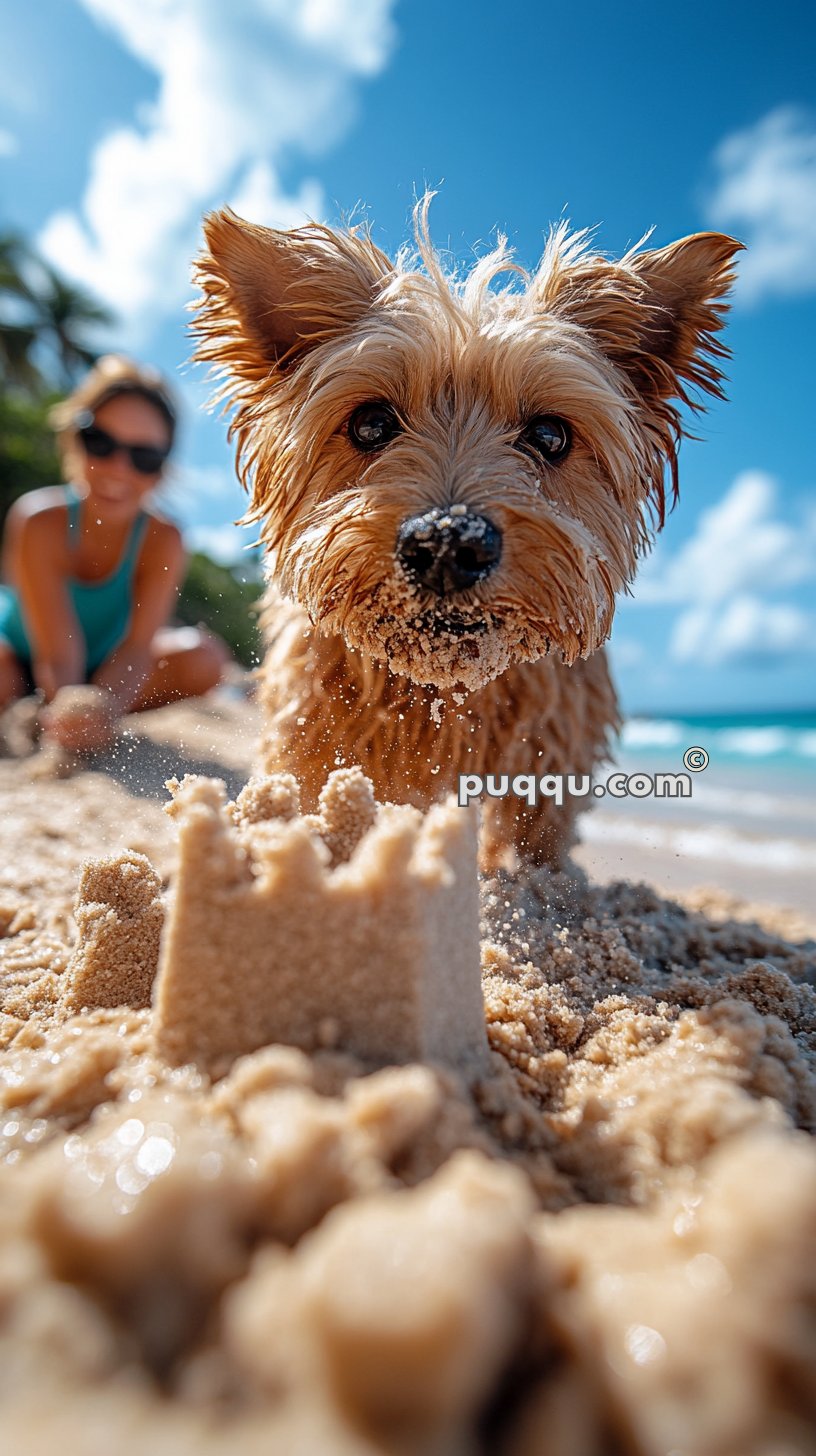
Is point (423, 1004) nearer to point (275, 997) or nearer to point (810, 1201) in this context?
point (275, 997)

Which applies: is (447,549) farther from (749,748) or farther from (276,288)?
(749,748)

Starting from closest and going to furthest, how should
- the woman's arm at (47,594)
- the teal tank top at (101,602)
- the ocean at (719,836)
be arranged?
the ocean at (719,836), the woman's arm at (47,594), the teal tank top at (101,602)

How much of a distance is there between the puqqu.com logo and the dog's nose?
4.62 ft

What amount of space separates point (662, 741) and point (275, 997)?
26343 mm

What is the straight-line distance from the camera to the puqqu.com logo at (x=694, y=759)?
10.4ft

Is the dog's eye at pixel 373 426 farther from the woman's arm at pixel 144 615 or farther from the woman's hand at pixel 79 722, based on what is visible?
the woman's arm at pixel 144 615

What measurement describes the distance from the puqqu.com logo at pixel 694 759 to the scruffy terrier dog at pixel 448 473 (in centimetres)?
46

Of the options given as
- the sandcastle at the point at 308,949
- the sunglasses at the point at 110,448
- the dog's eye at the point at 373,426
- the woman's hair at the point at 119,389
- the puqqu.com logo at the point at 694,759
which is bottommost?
the sandcastle at the point at 308,949

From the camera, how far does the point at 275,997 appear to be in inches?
42.1

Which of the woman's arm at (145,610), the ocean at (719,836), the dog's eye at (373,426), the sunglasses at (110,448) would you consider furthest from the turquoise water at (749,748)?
the dog's eye at (373,426)

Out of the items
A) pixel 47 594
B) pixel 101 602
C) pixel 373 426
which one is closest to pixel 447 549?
pixel 373 426

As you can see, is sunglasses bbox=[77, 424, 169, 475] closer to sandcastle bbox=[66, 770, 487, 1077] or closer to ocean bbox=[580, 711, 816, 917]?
ocean bbox=[580, 711, 816, 917]

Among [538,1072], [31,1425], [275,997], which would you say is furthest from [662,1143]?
[31,1425]

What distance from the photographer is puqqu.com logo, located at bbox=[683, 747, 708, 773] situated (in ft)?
10.4
